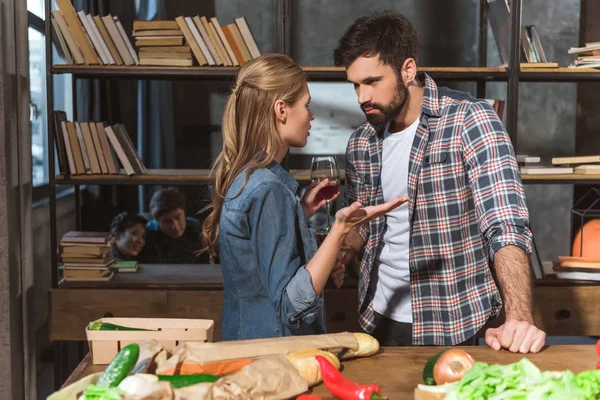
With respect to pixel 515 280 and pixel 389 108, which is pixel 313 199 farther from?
pixel 515 280

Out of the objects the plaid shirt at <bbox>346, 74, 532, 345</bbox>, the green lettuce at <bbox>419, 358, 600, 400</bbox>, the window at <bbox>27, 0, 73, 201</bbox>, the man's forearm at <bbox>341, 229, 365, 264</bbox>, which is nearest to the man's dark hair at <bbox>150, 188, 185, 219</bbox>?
the window at <bbox>27, 0, 73, 201</bbox>

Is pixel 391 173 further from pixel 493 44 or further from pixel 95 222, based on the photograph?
pixel 95 222

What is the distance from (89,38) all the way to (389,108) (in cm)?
157

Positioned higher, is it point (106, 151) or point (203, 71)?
point (203, 71)

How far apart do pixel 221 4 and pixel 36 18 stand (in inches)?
42.2

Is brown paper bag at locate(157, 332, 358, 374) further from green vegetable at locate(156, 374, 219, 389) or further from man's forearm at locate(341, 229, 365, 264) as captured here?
man's forearm at locate(341, 229, 365, 264)

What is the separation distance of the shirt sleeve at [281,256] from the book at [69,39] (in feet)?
5.81

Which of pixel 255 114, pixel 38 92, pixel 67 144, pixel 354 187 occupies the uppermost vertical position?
pixel 38 92

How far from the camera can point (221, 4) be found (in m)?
4.01

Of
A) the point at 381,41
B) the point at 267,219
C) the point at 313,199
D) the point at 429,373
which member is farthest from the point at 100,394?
the point at 381,41

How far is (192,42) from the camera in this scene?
10.4 feet

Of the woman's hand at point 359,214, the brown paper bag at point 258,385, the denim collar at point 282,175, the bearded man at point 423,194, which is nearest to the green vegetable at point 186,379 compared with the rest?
the brown paper bag at point 258,385

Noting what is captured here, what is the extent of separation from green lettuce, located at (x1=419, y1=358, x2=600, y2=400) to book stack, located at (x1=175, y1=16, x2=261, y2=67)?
2.29 m

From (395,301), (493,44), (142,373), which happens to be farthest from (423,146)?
(493,44)
